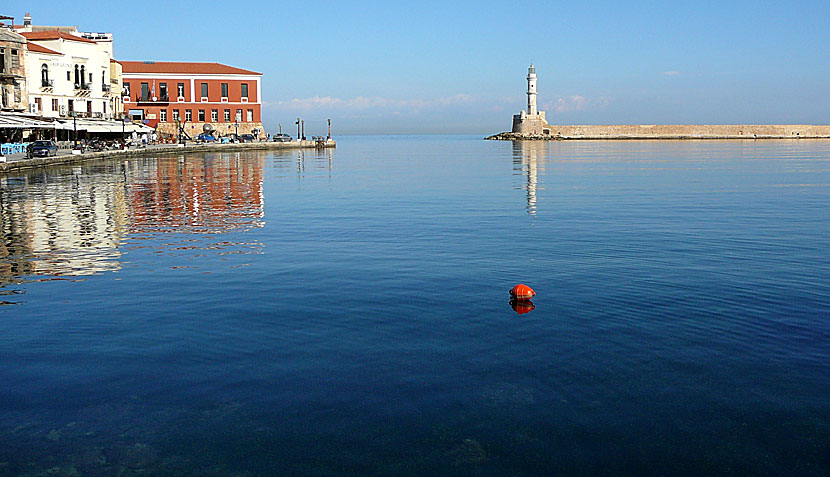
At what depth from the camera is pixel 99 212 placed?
26.2m

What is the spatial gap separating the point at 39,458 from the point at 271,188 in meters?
31.6

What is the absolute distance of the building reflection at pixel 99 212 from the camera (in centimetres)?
1761

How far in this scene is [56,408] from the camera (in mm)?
8523

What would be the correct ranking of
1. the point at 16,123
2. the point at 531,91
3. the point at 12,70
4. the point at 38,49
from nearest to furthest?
the point at 16,123
the point at 12,70
the point at 38,49
the point at 531,91

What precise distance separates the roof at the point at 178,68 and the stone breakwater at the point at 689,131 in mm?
80541

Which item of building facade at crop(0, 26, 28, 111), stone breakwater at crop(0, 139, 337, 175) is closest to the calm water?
stone breakwater at crop(0, 139, 337, 175)

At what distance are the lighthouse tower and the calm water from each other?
140m

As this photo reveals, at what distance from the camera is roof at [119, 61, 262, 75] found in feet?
334

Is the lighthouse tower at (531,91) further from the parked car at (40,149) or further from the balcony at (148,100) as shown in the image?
the parked car at (40,149)

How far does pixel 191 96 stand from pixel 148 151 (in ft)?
109

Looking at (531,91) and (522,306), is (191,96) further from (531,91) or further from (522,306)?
(522,306)

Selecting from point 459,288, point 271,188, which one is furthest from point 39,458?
point 271,188

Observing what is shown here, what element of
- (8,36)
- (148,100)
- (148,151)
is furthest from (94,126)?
(148,100)

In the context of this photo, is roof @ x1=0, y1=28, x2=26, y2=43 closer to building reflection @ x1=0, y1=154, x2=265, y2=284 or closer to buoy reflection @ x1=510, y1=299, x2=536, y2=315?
building reflection @ x1=0, y1=154, x2=265, y2=284
